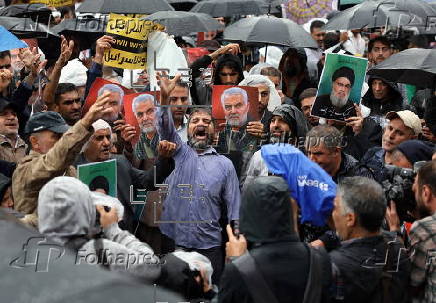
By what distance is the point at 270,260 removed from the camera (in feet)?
12.3

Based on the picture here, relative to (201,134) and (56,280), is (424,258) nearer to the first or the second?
(201,134)

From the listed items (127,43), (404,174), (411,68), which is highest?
(127,43)

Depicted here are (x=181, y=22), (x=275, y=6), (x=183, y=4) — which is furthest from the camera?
(x=183, y=4)

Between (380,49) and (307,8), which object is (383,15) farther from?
(307,8)

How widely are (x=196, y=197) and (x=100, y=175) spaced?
1.22m

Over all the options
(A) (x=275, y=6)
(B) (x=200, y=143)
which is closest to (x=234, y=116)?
(B) (x=200, y=143)

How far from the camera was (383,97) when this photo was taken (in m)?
7.97

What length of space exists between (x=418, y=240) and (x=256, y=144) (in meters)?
2.38

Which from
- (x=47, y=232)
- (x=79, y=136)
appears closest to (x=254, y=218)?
(x=47, y=232)

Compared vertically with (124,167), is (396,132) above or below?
above

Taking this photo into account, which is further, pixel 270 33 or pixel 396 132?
pixel 270 33

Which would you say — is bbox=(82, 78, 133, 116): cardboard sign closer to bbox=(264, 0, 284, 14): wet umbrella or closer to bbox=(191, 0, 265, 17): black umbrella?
bbox=(191, 0, 265, 17): black umbrella

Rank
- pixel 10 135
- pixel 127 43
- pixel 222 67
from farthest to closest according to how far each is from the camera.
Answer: pixel 222 67
pixel 127 43
pixel 10 135

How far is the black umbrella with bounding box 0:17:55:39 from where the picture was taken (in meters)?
9.20
